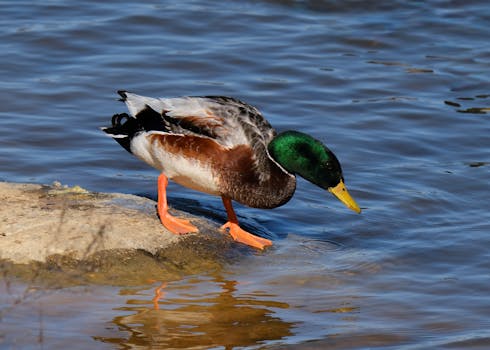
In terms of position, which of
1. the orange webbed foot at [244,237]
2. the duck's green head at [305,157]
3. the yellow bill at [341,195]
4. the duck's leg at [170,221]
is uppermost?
the duck's green head at [305,157]

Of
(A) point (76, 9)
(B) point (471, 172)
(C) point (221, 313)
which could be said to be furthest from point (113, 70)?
(C) point (221, 313)

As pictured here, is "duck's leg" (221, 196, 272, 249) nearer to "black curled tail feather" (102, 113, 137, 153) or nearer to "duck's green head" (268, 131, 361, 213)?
"duck's green head" (268, 131, 361, 213)

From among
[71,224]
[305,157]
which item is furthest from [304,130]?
[71,224]

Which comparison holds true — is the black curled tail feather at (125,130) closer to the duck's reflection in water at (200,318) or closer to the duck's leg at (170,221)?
the duck's leg at (170,221)

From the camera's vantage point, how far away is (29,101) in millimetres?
9375

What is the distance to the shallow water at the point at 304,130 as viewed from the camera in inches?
211

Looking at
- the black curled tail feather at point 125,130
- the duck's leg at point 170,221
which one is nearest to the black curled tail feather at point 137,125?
the black curled tail feather at point 125,130

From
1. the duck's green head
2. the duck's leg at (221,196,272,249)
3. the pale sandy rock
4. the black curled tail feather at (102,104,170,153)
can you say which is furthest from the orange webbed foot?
the black curled tail feather at (102,104,170,153)

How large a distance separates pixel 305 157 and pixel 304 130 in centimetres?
286

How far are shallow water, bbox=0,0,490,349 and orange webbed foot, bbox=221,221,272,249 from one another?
0.09 m

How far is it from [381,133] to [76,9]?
4.76 metres

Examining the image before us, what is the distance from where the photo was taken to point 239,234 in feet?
21.3

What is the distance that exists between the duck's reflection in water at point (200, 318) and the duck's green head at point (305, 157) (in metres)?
0.82

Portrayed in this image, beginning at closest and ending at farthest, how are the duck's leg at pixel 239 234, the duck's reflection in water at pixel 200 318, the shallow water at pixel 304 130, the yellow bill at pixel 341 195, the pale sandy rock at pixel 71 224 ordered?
the duck's reflection in water at pixel 200 318, the shallow water at pixel 304 130, the pale sandy rock at pixel 71 224, the yellow bill at pixel 341 195, the duck's leg at pixel 239 234
